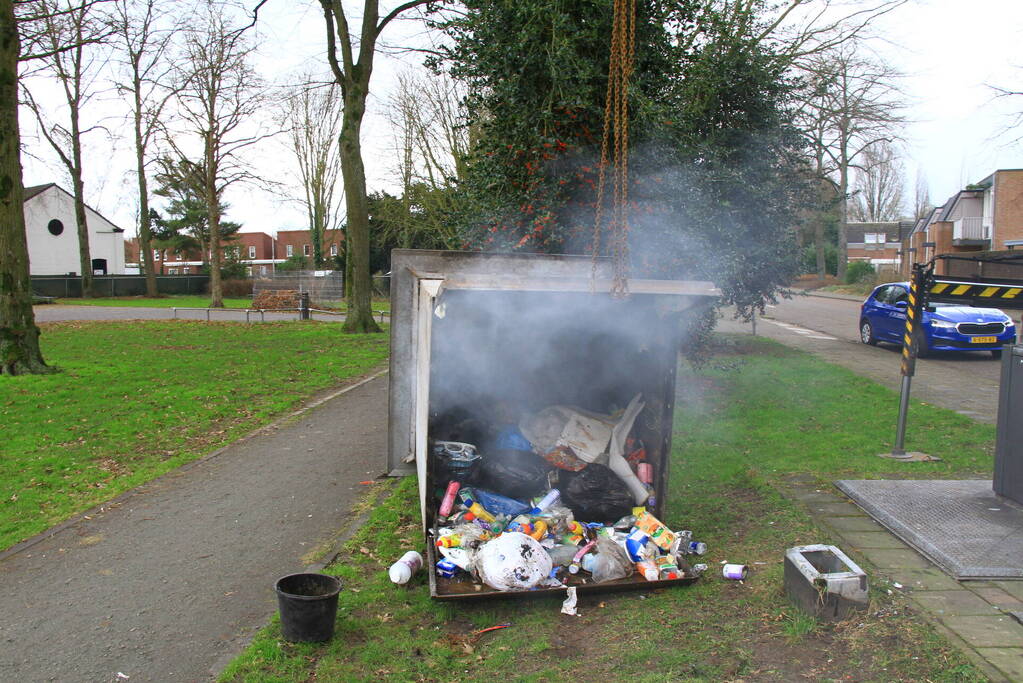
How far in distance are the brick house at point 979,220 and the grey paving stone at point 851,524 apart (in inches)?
1238

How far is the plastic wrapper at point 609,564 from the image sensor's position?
4059 mm

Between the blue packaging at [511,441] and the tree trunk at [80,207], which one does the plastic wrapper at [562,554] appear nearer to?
the blue packaging at [511,441]

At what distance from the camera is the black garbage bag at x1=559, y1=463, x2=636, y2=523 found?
15.4 feet

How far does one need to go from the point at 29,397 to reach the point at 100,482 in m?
4.04

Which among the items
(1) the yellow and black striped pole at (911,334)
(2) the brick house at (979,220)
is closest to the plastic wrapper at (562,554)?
(1) the yellow and black striped pole at (911,334)

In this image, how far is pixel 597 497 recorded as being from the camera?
471 cm

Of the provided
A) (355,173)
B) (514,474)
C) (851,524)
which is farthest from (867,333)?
(514,474)

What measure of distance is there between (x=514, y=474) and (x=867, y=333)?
537 inches

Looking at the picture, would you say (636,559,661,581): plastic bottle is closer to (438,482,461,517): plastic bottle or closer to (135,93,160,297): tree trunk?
(438,482,461,517): plastic bottle

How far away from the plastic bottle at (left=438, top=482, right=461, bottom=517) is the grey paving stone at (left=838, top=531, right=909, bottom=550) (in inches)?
95.6

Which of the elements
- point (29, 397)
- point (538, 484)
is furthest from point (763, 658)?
point (29, 397)

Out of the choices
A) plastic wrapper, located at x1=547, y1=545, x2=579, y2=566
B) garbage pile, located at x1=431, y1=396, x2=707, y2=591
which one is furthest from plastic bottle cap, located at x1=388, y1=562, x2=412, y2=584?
plastic wrapper, located at x1=547, y1=545, x2=579, y2=566

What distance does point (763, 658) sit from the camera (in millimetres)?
3342

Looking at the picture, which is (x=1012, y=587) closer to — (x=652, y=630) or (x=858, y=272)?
(x=652, y=630)
